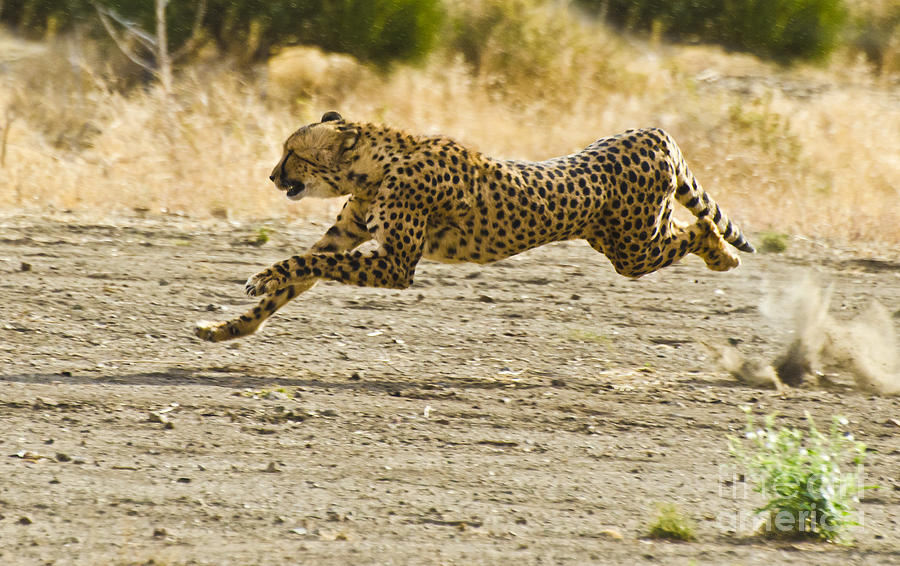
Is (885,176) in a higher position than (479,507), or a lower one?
higher

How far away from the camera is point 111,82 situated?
1360cm

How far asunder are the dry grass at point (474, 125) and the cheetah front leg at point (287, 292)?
13.4 feet

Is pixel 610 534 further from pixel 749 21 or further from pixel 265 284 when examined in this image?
pixel 749 21

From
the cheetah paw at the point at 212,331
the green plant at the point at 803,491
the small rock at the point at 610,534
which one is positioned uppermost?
the cheetah paw at the point at 212,331

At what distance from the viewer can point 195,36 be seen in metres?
14.2

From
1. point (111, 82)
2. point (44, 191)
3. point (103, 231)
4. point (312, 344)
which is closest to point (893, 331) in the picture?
point (312, 344)

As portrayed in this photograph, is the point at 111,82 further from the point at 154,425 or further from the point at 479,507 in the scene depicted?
the point at 479,507

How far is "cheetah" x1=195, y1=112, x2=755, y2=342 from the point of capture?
5930mm

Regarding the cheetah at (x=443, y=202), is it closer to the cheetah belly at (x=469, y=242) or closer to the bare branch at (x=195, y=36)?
the cheetah belly at (x=469, y=242)

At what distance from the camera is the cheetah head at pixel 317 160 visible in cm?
607

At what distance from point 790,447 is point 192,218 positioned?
6.58 metres

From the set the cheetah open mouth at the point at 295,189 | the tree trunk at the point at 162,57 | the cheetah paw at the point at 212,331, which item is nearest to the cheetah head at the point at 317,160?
the cheetah open mouth at the point at 295,189

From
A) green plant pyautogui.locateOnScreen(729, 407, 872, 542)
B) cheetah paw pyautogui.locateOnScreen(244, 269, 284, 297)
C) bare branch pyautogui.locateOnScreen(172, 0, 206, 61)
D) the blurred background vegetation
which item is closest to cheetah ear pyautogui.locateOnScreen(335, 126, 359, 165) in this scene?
cheetah paw pyautogui.locateOnScreen(244, 269, 284, 297)

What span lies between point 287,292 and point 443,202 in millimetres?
926
